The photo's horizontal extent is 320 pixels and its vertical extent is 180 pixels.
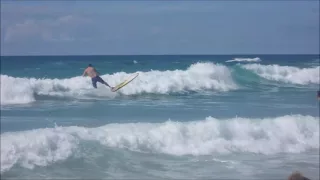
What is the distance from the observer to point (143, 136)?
8.91 meters

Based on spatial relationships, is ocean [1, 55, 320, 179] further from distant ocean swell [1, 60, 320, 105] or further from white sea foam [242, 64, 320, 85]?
white sea foam [242, 64, 320, 85]

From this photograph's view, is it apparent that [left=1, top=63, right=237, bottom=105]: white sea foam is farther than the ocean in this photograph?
Yes

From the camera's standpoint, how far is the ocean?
7449mm

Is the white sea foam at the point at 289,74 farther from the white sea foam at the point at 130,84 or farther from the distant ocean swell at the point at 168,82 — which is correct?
the white sea foam at the point at 130,84

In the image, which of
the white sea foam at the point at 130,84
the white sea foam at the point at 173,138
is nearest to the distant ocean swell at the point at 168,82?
the white sea foam at the point at 130,84

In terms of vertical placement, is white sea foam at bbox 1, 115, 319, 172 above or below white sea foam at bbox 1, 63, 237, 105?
below

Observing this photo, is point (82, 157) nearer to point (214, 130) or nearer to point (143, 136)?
point (143, 136)

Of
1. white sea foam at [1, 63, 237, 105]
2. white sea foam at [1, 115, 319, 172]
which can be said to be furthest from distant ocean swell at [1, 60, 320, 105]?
white sea foam at [1, 115, 319, 172]

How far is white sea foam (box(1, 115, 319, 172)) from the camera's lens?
25.5 ft

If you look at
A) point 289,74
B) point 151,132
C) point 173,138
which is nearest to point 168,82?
point 289,74

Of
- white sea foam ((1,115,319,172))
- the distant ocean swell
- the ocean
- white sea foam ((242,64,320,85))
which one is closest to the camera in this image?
the ocean

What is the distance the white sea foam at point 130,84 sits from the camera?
14523mm

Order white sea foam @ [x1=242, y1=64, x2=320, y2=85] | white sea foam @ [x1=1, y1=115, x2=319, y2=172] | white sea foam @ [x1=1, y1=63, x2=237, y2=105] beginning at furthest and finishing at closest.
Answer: white sea foam @ [x1=242, y1=64, x2=320, y2=85], white sea foam @ [x1=1, y1=63, x2=237, y2=105], white sea foam @ [x1=1, y1=115, x2=319, y2=172]

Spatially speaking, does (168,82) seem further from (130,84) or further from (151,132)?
(151,132)
